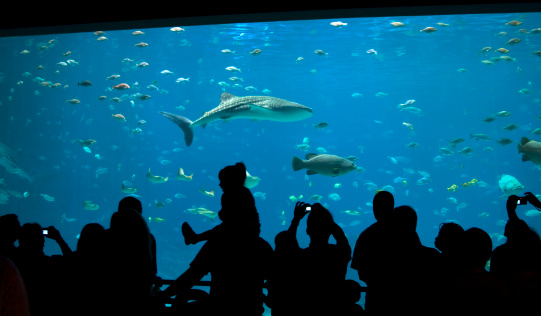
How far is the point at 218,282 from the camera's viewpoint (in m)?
2.24

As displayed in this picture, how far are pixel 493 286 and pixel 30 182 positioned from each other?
1047 inches

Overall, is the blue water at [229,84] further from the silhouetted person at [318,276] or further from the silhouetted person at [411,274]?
the silhouetted person at [318,276]

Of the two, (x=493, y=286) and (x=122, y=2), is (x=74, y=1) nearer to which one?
(x=122, y=2)

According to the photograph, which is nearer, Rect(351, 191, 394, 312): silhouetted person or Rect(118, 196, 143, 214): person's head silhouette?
Rect(351, 191, 394, 312): silhouetted person

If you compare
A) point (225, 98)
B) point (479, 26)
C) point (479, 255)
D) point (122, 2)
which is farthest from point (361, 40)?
point (479, 255)

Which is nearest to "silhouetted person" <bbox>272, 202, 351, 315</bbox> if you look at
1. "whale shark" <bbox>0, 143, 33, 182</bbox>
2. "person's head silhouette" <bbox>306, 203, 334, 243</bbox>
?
"person's head silhouette" <bbox>306, 203, 334, 243</bbox>

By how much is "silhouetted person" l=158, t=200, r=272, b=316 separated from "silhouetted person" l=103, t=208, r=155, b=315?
Answer: 0.57 feet

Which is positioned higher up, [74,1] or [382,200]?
[74,1]

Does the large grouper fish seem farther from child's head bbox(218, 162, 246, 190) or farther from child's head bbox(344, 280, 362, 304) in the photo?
child's head bbox(344, 280, 362, 304)

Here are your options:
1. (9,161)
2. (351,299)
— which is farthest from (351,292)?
Answer: (9,161)

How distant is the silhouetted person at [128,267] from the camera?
7.40 ft

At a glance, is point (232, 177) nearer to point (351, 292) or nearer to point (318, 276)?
point (318, 276)

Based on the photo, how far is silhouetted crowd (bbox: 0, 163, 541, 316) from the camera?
2.22 m

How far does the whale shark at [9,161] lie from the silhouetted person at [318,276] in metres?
23.9
